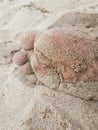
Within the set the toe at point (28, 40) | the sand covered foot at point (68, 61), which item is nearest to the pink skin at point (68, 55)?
the sand covered foot at point (68, 61)

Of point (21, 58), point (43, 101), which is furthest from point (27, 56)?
point (43, 101)

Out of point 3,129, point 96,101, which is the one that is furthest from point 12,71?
point 96,101

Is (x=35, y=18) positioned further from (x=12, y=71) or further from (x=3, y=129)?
(x=3, y=129)

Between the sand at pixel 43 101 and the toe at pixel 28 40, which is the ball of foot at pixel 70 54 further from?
the toe at pixel 28 40

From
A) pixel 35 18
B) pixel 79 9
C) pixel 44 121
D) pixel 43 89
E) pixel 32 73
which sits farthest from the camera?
pixel 35 18

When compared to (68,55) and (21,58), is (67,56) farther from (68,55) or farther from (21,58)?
(21,58)

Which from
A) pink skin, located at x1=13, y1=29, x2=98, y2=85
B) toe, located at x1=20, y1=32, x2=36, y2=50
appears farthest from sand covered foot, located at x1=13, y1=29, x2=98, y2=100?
toe, located at x1=20, y1=32, x2=36, y2=50

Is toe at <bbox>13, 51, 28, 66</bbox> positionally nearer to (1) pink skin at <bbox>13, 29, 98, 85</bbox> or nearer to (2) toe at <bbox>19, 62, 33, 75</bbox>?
(2) toe at <bbox>19, 62, 33, 75</bbox>
